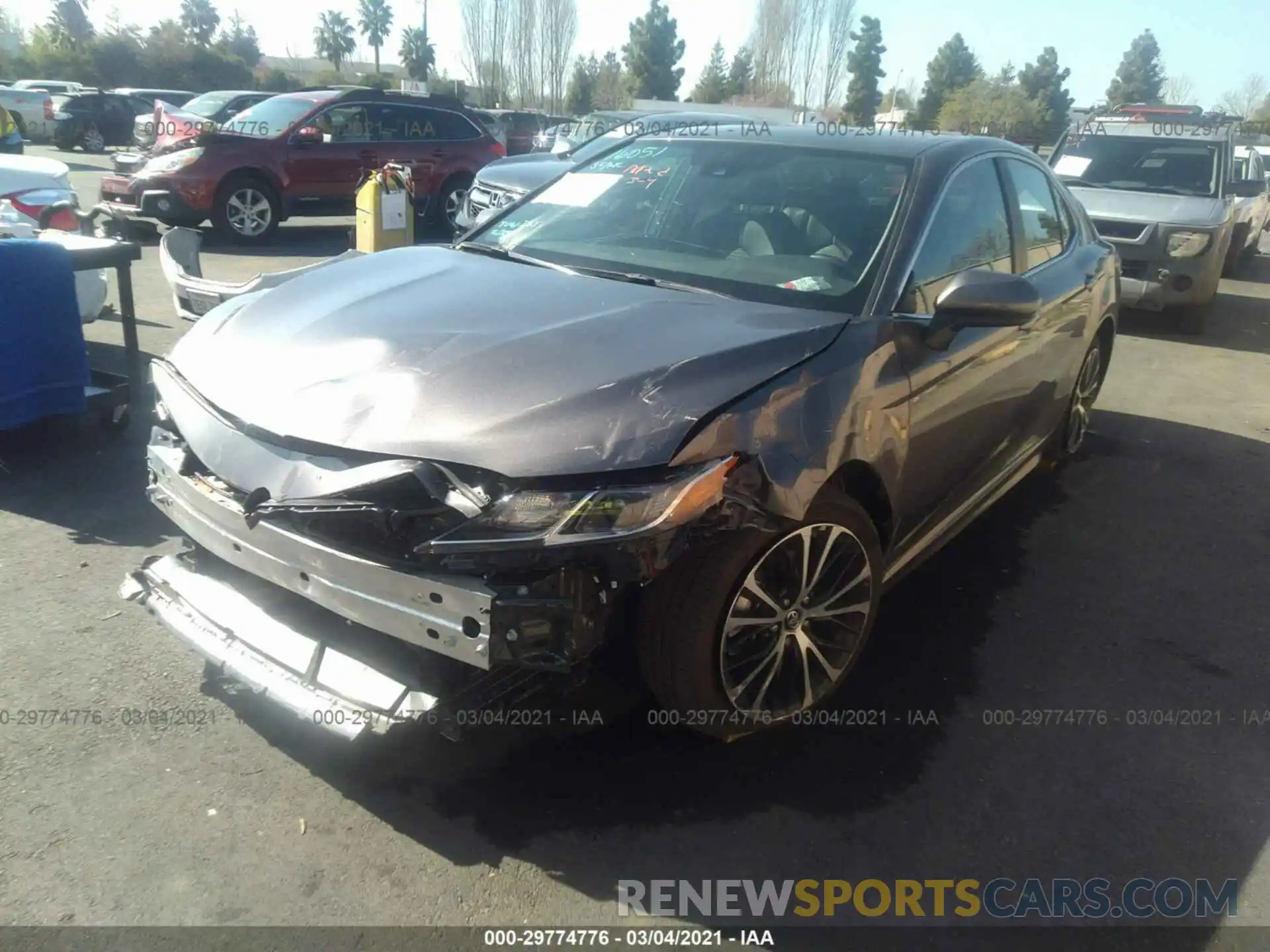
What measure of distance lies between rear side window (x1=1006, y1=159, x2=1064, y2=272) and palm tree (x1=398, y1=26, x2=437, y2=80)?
63351mm

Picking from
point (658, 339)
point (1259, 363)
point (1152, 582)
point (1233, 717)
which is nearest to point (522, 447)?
point (658, 339)

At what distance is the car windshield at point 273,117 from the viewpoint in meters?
12.7

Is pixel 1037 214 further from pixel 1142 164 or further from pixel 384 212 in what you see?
pixel 1142 164

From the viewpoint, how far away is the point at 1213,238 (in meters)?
8.95

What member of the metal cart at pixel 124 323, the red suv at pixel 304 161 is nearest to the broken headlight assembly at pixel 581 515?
the metal cart at pixel 124 323

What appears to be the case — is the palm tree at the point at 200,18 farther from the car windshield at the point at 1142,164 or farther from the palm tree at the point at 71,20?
the car windshield at the point at 1142,164

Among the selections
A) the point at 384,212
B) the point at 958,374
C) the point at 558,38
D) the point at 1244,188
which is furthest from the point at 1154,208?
the point at 558,38

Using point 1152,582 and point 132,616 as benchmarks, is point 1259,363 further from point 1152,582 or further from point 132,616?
point 132,616

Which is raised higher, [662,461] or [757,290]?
[757,290]

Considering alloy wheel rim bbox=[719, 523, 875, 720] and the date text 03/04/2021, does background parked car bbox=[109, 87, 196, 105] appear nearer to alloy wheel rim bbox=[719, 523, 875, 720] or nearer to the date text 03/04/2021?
alloy wheel rim bbox=[719, 523, 875, 720]

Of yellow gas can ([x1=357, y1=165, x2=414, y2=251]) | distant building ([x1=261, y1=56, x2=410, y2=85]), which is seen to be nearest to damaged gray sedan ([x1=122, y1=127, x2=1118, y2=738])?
yellow gas can ([x1=357, y1=165, x2=414, y2=251])

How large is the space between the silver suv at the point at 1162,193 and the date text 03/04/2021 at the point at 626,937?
318 inches

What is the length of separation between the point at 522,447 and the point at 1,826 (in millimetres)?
1627

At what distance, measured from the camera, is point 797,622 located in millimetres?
2885
